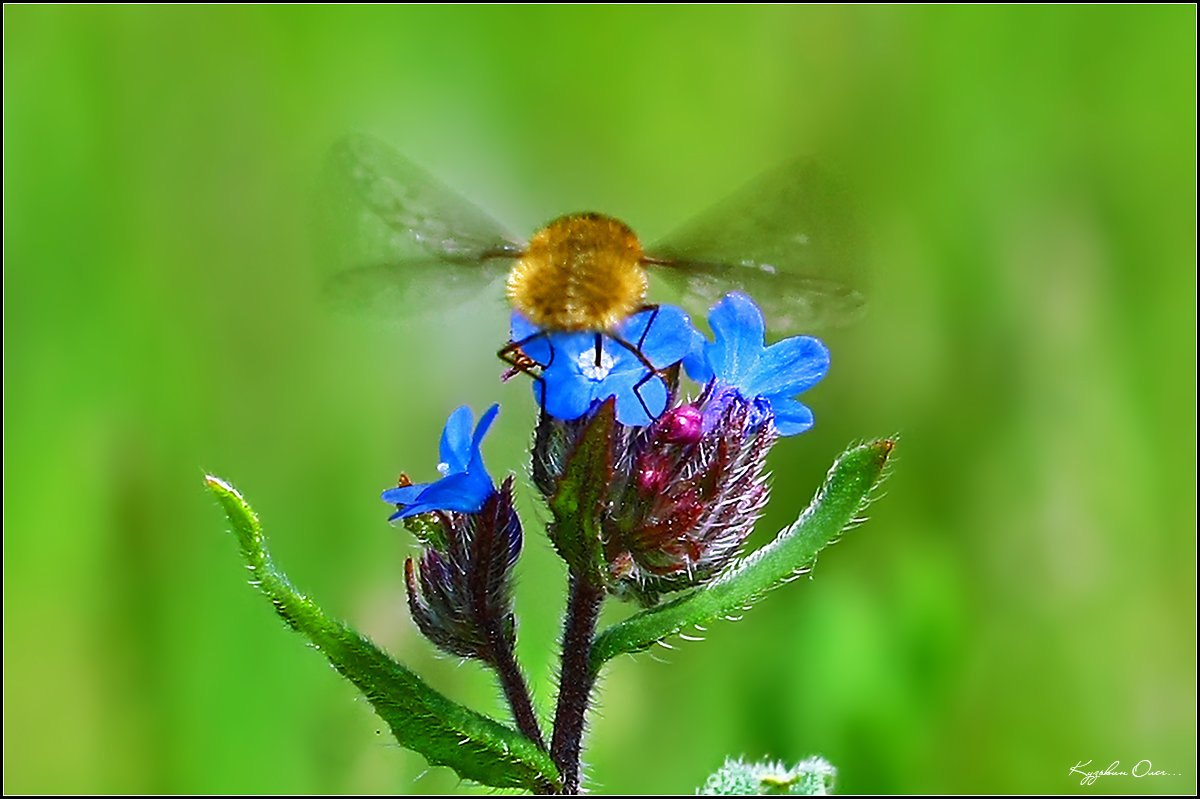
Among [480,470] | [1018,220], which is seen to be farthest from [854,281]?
[1018,220]

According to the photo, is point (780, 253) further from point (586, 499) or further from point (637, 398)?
point (586, 499)

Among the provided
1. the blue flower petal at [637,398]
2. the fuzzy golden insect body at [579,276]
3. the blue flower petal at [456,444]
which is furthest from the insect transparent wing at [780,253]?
the blue flower petal at [456,444]

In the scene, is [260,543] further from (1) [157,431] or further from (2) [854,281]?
(1) [157,431]

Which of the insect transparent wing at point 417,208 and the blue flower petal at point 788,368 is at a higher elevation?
the insect transparent wing at point 417,208

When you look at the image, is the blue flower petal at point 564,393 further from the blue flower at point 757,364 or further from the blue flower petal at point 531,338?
the blue flower at point 757,364

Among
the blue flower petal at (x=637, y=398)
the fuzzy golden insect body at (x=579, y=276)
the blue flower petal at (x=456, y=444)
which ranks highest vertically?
the fuzzy golden insect body at (x=579, y=276)

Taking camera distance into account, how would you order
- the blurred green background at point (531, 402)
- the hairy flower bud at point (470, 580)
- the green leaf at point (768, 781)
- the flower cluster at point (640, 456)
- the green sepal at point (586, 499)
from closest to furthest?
the green sepal at point (586, 499), the flower cluster at point (640, 456), the hairy flower bud at point (470, 580), the green leaf at point (768, 781), the blurred green background at point (531, 402)
